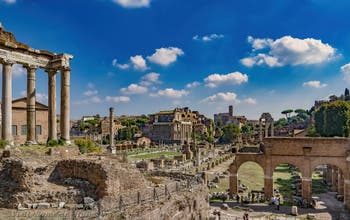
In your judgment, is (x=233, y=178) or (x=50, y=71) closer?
(x=50, y=71)

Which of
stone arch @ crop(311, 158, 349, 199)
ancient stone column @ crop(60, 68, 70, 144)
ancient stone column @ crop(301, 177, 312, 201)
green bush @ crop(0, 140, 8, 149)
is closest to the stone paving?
ancient stone column @ crop(301, 177, 312, 201)

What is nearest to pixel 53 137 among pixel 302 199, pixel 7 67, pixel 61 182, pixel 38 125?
pixel 7 67

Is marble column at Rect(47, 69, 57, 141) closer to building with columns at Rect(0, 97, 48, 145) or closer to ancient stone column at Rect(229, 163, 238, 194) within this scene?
building with columns at Rect(0, 97, 48, 145)

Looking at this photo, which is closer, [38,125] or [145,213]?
[145,213]

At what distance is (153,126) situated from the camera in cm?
11094

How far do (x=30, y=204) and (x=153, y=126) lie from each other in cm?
9974

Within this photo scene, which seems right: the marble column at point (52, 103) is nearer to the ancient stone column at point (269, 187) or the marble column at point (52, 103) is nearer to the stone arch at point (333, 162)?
the ancient stone column at point (269, 187)

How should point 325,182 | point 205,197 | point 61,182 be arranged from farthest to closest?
point 325,182
point 205,197
point 61,182

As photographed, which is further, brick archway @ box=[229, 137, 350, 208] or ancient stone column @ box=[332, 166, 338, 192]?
ancient stone column @ box=[332, 166, 338, 192]

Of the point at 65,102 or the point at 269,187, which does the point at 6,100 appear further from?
the point at 269,187

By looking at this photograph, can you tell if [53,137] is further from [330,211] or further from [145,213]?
[330,211]

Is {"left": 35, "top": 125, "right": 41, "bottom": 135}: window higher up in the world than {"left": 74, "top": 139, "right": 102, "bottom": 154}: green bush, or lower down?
higher up

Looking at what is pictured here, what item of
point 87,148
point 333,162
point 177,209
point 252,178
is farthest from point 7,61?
point 252,178

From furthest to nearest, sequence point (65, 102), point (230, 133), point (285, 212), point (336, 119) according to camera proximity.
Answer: point (230, 133), point (336, 119), point (285, 212), point (65, 102)
